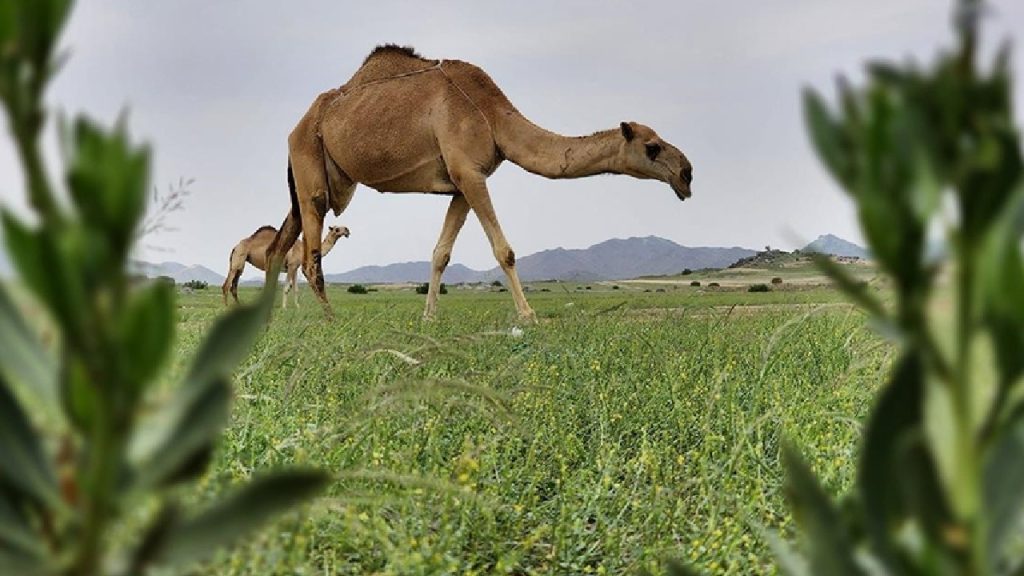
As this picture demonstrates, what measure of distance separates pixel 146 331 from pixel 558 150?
772 centimetres

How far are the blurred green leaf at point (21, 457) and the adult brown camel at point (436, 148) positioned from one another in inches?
272

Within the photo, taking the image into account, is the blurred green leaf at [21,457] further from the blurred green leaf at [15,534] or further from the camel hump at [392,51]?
the camel hump at [392,51]

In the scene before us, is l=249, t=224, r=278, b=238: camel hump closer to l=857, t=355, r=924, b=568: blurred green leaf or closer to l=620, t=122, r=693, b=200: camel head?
l=620, t=122, r=693, b=200: camel head

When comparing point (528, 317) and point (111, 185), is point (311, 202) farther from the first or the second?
point (111, 185)

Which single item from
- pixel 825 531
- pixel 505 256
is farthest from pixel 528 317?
pixel 825 531

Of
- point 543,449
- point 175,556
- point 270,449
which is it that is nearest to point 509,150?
point 543,449

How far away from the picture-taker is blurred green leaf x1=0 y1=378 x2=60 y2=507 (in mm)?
237

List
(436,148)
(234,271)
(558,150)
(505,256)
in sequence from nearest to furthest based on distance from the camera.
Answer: (505,256), (558,150), (436,148), (234,271)

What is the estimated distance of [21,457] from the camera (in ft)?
0.78

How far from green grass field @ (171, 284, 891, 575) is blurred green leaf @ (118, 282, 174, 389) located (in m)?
0.94

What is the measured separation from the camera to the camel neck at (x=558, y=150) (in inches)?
293

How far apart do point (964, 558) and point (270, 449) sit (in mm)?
2227

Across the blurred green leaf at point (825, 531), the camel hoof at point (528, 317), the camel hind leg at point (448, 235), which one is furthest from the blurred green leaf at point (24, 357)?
the camel hind leg at point (448, 235)

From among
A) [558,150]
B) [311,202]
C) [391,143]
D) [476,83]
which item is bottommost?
[311,202]
